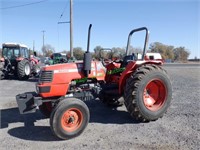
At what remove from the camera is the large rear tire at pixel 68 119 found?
15.9ft

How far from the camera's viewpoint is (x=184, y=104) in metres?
7.66

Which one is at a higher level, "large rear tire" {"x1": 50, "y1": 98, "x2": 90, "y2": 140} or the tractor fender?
the tractor fender

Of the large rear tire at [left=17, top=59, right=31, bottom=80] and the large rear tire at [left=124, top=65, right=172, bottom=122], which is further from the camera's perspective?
the large rear tire at [left=17, top=59, right=31, bottom=80]

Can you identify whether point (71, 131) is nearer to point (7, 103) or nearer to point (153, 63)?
point (153, 63)

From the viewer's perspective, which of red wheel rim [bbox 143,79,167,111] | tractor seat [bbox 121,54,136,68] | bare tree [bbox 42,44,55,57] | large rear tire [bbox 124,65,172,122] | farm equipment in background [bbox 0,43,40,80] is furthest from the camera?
bare tree [bbox 42,44,55,57]

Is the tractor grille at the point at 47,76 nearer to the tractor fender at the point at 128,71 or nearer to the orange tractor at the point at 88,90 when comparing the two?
the orange tractor at the point at 88,90

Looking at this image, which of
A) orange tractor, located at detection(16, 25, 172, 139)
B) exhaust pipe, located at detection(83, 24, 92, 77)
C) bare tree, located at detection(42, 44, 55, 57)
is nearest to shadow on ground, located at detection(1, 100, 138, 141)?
orange tractor, located at detection(16, 25, 172, 139)

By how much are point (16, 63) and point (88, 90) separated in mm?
10940

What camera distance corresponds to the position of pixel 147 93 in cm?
619

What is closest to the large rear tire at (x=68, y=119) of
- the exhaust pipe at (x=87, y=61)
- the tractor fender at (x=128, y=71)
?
the exhaust pipe at (x=87, y=61)

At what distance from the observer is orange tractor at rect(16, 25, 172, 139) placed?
5.05 m

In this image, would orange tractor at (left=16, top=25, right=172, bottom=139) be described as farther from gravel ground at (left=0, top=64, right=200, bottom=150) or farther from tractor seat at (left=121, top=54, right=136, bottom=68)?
gravel ground at (left=0, top=64, right=200, bottom=150)

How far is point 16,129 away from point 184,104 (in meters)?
4.63

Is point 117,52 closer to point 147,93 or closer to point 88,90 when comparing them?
point 147,93
